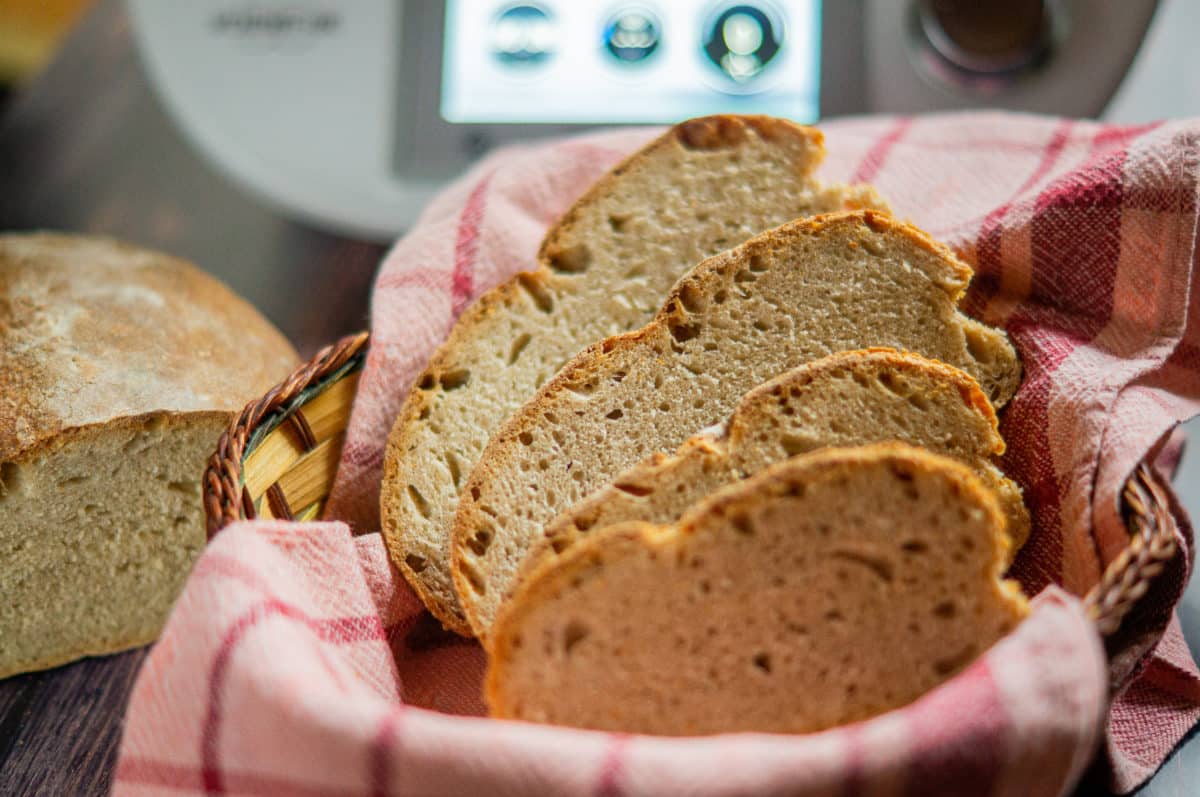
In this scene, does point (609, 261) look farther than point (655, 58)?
No

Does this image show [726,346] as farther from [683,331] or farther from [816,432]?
[816,432]

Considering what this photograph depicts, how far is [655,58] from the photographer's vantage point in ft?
6.84

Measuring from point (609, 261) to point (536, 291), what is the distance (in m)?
0.12

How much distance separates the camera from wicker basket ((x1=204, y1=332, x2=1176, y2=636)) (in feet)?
3.47

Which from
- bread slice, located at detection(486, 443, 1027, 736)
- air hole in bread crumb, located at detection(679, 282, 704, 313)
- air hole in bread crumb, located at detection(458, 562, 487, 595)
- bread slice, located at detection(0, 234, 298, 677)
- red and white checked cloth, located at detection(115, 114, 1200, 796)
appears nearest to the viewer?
red and white checked cloth, located at detection(115, 114, 1200, 796)

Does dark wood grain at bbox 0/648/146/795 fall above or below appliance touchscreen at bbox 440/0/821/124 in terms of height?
below

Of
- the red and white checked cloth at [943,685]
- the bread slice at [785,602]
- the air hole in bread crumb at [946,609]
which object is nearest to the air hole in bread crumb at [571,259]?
the red and white checked cloth at [943,685]

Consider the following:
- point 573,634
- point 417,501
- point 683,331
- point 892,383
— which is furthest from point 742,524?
point 417,501

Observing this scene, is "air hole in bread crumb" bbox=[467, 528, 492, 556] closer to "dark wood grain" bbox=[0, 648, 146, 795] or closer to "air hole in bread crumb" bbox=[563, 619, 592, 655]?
"air hole in bread crumb" bbox=[563, 619, 592, 655]

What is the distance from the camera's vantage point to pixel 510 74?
2.13 meters

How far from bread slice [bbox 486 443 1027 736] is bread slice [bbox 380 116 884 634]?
47 centimetres

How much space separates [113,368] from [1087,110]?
5.66 feet

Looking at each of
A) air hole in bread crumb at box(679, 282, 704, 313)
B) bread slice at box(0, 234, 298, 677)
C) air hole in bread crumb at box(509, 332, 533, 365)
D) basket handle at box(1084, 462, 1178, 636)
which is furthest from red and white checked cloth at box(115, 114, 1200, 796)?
air hole in bread crumb at box(679, 282, 704, 313)

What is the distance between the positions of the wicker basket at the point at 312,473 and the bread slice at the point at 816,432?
134 mm
